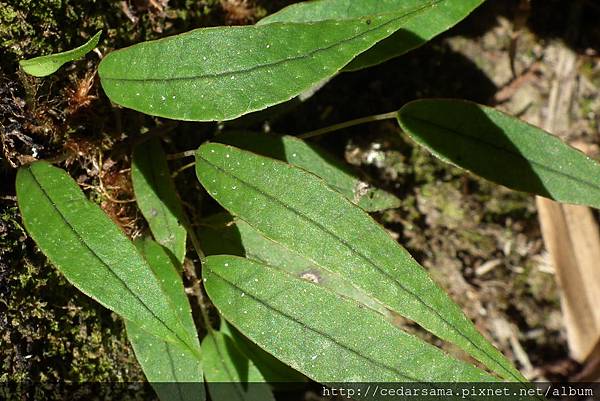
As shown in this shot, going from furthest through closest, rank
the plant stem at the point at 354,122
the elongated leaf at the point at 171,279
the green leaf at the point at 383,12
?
the plant stem at the point at 354,122 < the green leaf at the point at 383,12 < the elongated leaf at the point at 171,279

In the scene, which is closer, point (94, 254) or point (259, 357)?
point (94, 254)

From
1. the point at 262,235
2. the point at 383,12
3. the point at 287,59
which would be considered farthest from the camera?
the point at 383,12

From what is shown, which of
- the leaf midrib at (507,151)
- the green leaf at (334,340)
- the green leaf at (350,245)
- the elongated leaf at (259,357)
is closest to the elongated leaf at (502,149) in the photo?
the leaf midrib at (507,151)

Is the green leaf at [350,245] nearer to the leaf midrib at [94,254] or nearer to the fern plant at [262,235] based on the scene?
the fern plant at [262,235]

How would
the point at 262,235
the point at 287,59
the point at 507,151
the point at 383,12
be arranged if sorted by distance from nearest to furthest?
1. the point at 287,59
2. the point at 262,235
3. the point at 383,12
4. the point at 507,151

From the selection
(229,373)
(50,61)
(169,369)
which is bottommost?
(229,373)

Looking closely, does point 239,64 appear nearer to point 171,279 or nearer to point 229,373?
point 171,279

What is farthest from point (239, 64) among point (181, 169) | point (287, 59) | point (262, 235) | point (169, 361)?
point (169, 361)
